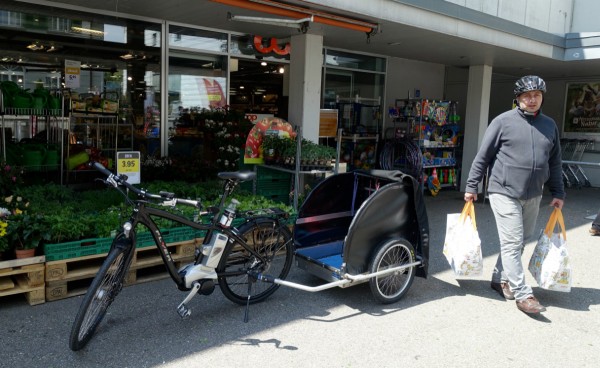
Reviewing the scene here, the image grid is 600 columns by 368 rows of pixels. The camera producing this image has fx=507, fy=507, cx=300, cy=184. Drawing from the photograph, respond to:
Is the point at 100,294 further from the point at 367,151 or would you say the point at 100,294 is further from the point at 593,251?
the point at 367,151

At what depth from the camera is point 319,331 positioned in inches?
157

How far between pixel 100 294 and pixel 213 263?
2.83ft

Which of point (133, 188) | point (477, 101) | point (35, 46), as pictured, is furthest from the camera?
point (477, 101)

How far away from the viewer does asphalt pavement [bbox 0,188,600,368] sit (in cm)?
352

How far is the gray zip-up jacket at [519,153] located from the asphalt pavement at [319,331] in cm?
110

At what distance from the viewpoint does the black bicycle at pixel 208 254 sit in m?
3.50

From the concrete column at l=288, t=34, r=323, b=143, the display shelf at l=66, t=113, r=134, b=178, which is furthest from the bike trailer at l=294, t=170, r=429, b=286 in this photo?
the display shelf at l=66, t=113, r=134, b=178

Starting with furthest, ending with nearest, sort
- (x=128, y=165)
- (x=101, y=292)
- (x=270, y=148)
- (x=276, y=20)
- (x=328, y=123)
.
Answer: (x=328, y=123), (x=270, y=148), (x=276, y=20), (x=128, y=165), (x=101, y=292)

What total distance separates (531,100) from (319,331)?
2696mm

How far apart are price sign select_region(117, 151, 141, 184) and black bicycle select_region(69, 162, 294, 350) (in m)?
0.77

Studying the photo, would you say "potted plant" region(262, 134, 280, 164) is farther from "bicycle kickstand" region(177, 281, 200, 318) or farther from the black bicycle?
"bicycle kickstand" region(177, 281, 200, 318)

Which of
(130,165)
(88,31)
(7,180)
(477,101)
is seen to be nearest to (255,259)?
(130,165)

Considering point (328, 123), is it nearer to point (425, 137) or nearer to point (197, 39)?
point (425, 137)

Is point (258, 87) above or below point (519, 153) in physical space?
above
